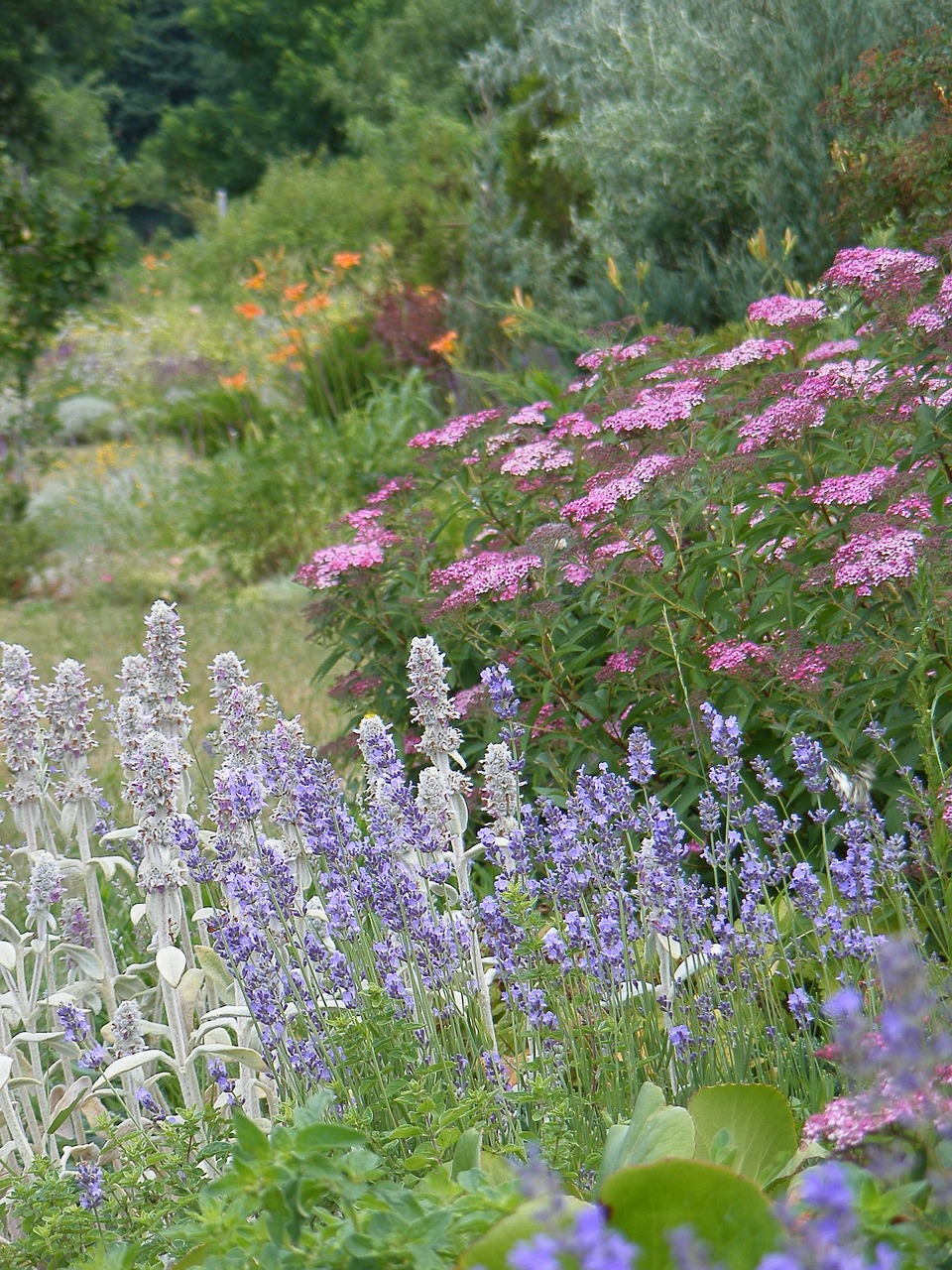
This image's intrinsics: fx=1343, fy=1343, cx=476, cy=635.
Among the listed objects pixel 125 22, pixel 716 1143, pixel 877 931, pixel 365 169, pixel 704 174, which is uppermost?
pixel 125 22

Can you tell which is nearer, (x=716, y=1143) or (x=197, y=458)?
(x=716, y=1143)

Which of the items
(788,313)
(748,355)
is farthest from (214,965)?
(788,313)

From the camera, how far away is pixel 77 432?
14.5 metres

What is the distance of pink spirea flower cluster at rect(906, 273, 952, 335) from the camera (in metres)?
3.12

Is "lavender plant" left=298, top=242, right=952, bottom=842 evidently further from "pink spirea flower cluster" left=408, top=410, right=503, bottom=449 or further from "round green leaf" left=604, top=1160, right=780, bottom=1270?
"round green leaf" left=604, top=1160, right=780, bottom=1270

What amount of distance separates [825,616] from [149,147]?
3413 cm

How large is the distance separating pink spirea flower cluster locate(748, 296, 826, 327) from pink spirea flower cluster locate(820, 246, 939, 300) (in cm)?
11

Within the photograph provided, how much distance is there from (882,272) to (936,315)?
384 mm

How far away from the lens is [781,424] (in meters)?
3.22

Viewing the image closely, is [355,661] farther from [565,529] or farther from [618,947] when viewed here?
[618,947]

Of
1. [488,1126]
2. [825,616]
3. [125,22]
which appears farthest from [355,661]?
[125,22]

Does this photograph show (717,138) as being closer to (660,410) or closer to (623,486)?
(660,410)

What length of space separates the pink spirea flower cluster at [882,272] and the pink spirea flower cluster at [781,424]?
387mm

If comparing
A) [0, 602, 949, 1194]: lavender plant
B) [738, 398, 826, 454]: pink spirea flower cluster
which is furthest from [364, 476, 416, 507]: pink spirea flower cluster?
[0, 602, 949, 1194]: lavender plant
